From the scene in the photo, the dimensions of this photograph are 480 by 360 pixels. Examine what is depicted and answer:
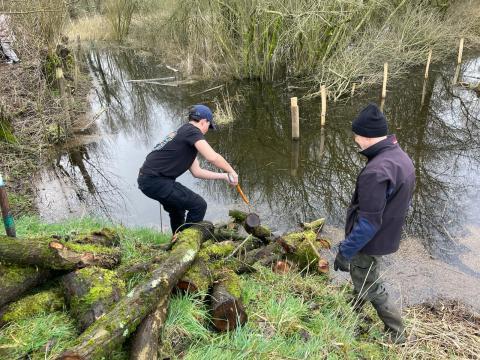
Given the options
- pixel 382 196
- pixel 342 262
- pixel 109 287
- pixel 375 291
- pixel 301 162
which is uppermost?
pixel 382 196

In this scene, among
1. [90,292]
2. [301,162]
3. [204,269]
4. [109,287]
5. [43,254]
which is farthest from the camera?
[301,162]

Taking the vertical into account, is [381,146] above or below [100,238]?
above

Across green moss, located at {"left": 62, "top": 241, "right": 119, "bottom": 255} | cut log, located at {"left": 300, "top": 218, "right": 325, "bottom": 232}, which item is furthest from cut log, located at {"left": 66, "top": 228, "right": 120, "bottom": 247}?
cut log, located at {"left": 300, "top": 218, "right": 325, "bottom": 232}

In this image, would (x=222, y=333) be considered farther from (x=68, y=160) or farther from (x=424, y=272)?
(x=68, y=160)

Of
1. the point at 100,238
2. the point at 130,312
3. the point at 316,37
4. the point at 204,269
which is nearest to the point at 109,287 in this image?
the point at 130,312

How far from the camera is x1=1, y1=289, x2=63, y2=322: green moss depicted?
9.50 feet

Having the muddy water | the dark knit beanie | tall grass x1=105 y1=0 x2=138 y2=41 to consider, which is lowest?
the muddy water

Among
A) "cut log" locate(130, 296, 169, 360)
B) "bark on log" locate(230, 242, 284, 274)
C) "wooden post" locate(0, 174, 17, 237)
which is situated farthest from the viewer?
"bark on log" locate(230, 242, 284, 274)

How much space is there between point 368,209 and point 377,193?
15cm

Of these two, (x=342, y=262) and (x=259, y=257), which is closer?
(x=342, y=262)

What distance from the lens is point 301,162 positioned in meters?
9.62

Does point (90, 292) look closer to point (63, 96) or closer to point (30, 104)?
point (63, 96)

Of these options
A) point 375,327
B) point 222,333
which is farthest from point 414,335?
point 222,333

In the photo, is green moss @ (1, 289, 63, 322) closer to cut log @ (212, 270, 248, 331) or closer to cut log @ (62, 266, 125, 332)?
cut log @ (62, 266, 125, 332)
